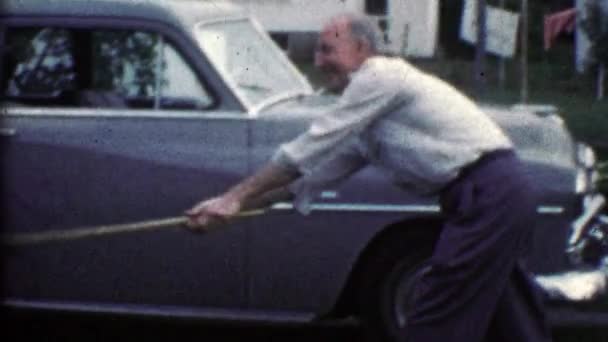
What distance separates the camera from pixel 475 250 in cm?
485

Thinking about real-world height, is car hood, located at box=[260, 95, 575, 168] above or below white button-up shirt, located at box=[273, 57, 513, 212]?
below

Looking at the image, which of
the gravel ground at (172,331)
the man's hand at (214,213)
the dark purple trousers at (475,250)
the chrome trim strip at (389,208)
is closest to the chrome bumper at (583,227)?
the chrome trim strip at (389,208)

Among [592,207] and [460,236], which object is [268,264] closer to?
[592,207]

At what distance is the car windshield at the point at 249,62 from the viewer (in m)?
7.05

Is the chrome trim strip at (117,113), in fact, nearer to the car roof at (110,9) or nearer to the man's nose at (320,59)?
the car roof at (110,9)

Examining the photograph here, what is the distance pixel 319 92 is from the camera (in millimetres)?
7828

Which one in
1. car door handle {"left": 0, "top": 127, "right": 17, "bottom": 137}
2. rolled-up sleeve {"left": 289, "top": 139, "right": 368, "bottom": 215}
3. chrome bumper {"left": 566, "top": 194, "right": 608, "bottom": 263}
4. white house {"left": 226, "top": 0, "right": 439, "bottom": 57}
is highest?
rolled-up sleeve {"left": 289, "top": 139, "right": 368, "bottom": 215}

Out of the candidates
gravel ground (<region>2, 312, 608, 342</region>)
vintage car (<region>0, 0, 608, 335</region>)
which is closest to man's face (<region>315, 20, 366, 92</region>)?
vintage car (<region>0, 0, 608, 335</region>)

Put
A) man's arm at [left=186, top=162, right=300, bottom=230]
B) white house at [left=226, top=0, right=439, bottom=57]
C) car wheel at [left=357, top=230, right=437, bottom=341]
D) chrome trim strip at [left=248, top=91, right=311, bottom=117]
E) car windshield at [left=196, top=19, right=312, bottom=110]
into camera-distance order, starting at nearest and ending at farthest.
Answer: man's arm at [left=186, top=162, right=300, bottom=230] → car wheel at [left=357, top=230, right=437, bottom=341] → chrome trim strip at [left=248, top=91, right=311, bottom=117] → car windshield at [left=196, top=19, right=312, bottom=110] → white house at [left=226, top=0, right=439, bottom=57]

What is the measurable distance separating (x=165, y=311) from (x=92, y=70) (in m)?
1.18

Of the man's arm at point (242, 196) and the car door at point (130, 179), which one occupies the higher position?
the man's arm at point (242, 196)

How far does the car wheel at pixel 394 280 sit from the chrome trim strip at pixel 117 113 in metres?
0.88

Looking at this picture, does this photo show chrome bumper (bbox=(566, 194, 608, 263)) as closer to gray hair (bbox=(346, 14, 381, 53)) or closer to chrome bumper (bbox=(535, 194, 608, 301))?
chrome bumper (bbox=(535, 194, 608, 301))

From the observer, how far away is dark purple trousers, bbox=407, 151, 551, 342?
4.84 meters
